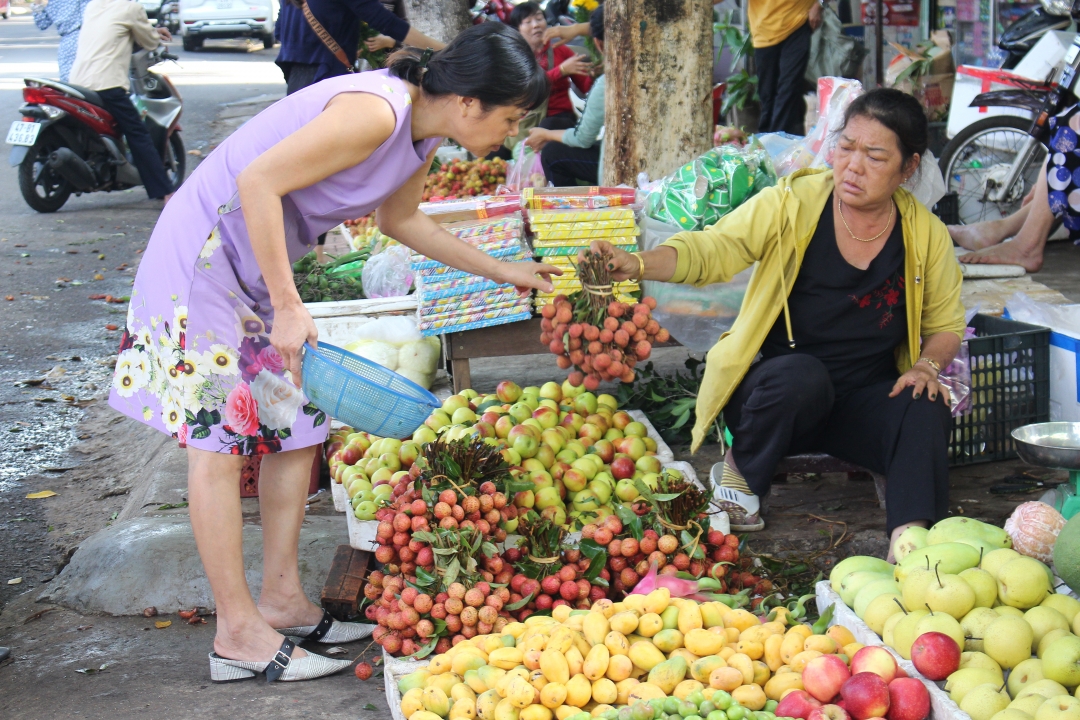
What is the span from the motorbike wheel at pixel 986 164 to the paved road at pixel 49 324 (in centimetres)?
502

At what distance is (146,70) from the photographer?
8.82 m

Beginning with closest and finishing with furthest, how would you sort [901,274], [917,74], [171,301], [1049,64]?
[171,301]
[901,274]
[1049,64]
[917,74]

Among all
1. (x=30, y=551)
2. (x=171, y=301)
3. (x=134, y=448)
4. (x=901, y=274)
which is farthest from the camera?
(x=134, y=448)

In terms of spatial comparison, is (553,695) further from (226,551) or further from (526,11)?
(526,11)

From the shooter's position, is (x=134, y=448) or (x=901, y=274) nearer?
(x=901, y=274)

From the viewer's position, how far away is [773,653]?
1.98 m

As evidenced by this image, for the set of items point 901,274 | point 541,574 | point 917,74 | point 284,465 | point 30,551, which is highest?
point 917,74

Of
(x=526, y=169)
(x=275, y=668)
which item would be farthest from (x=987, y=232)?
(x=275, y=668)

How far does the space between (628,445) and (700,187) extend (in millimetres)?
1039

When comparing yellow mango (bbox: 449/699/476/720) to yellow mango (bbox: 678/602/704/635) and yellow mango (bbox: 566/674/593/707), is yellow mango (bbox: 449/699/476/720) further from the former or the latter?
yellow mango (bbox: 678/602/704/635)

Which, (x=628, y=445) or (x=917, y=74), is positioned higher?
(x=917, y=74)

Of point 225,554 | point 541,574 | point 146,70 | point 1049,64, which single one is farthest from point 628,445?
point 146,70

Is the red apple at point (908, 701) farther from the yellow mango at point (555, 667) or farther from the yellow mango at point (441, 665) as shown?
the yellow mango at point (441, 665)

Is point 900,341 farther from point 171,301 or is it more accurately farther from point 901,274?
point 171,301
